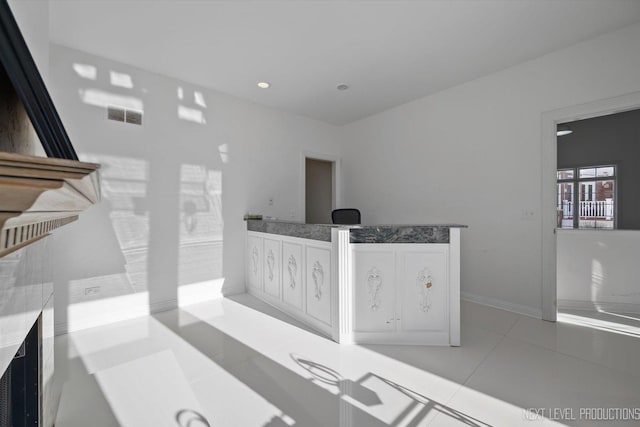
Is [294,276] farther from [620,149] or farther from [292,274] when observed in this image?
[620,149]

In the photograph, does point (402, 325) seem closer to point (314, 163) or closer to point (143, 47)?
point (143, 47)

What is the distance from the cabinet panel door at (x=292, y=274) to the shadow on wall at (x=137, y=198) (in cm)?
117

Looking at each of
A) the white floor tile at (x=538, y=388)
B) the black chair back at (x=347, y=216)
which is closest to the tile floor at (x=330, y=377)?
the white floor tile at (x=538, y=388)

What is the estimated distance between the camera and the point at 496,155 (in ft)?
11.4

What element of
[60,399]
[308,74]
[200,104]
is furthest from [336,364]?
[200,104]

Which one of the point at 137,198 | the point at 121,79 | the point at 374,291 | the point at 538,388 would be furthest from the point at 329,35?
the point at 538,388

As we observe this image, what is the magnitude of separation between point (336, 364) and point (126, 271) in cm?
260

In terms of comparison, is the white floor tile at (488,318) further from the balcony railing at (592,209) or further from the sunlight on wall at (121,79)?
the sunlight on wall at (121,79)

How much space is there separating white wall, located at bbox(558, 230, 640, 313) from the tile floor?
84 centimetres

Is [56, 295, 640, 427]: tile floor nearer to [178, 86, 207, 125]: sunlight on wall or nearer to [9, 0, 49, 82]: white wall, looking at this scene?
[9, 0, 49, 82]: white wall

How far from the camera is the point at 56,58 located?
9.04 feet

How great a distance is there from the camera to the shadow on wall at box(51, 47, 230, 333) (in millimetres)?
2852

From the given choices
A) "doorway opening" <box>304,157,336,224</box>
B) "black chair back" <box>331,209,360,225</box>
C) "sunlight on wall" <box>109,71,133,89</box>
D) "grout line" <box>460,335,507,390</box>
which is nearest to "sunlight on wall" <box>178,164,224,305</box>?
"sunlight on wall" <box>109,71,133,89</box>

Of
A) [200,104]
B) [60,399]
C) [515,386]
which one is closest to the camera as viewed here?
[60,399]
